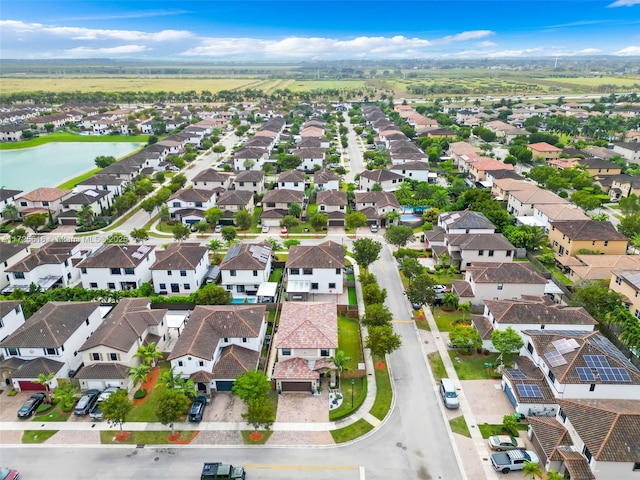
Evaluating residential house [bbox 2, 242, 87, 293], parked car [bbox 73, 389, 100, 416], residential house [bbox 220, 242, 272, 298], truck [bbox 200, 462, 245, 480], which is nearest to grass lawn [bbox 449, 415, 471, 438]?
truck [bbox 200, 462, 245, 480]

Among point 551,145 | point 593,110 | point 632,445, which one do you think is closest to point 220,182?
point 632,445

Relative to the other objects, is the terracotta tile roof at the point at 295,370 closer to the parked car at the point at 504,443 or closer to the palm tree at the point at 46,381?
the parked car at the point at 504,443

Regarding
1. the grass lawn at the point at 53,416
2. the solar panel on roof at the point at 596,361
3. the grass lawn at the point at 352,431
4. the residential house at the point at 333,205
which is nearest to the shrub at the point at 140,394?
the grass lawn at the point at 53,416

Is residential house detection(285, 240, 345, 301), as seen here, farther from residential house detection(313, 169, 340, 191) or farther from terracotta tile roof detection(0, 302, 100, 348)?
residential house detection(313, 169, 340, 191)

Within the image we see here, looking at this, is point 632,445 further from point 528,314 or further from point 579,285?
point 579,285

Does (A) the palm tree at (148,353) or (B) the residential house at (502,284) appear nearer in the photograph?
(A) the palm tree at (148,353)

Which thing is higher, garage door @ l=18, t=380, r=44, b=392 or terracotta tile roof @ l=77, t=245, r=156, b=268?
terracotta tile roof @ l=77, t=245, r=156, b=268
